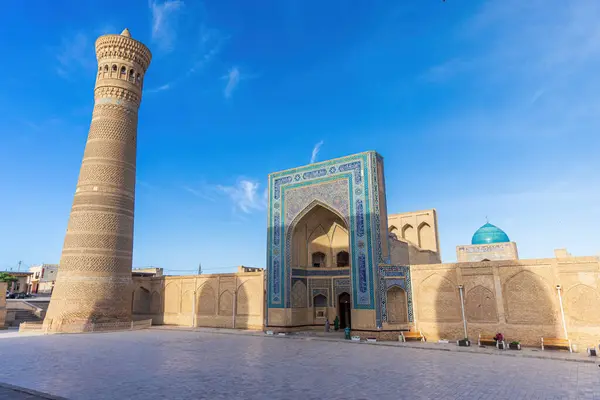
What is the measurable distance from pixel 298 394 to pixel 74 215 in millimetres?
14947

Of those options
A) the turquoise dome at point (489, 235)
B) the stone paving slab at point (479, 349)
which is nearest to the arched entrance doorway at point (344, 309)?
the stone paving slab at point (479, 349)

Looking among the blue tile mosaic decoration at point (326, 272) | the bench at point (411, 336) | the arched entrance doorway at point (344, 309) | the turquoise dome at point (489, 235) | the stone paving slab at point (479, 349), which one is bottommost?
the stone paving slab at point (479, 349)

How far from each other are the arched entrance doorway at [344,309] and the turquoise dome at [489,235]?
10927 millimetres

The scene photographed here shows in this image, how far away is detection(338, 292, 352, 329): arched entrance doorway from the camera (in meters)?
17.1

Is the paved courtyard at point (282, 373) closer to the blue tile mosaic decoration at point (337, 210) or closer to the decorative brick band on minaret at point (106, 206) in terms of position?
the blue tile mosaic decoration at point (337, 210)

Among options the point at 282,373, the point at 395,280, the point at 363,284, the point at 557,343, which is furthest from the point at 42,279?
the point at 557,343

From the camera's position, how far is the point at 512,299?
475 inches

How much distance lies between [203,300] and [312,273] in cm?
588

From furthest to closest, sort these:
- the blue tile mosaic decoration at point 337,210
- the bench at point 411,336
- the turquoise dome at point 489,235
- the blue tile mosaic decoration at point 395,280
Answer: the turquoise dome at point 489,235 < the blue tile mosaic decoration at point 337,210 < the blue tile mosaic decoration at point 395,280 < the bench at point 411,336

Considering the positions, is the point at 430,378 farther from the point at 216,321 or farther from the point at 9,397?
the point at 216,321

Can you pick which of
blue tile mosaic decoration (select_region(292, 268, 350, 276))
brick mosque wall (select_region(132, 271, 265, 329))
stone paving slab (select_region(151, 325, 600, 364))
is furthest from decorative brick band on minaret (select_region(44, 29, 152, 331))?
blue tile mosaic decoration (select_region(292, 268, 350, 276))

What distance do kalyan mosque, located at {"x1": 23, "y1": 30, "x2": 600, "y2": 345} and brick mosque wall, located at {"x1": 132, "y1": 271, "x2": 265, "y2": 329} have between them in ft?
0.20

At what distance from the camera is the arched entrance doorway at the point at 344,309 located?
17062mm

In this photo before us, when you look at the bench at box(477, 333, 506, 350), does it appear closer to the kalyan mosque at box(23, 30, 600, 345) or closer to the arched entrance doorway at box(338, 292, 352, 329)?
the kalyan mosque at box(23, 30, 600, 345)
